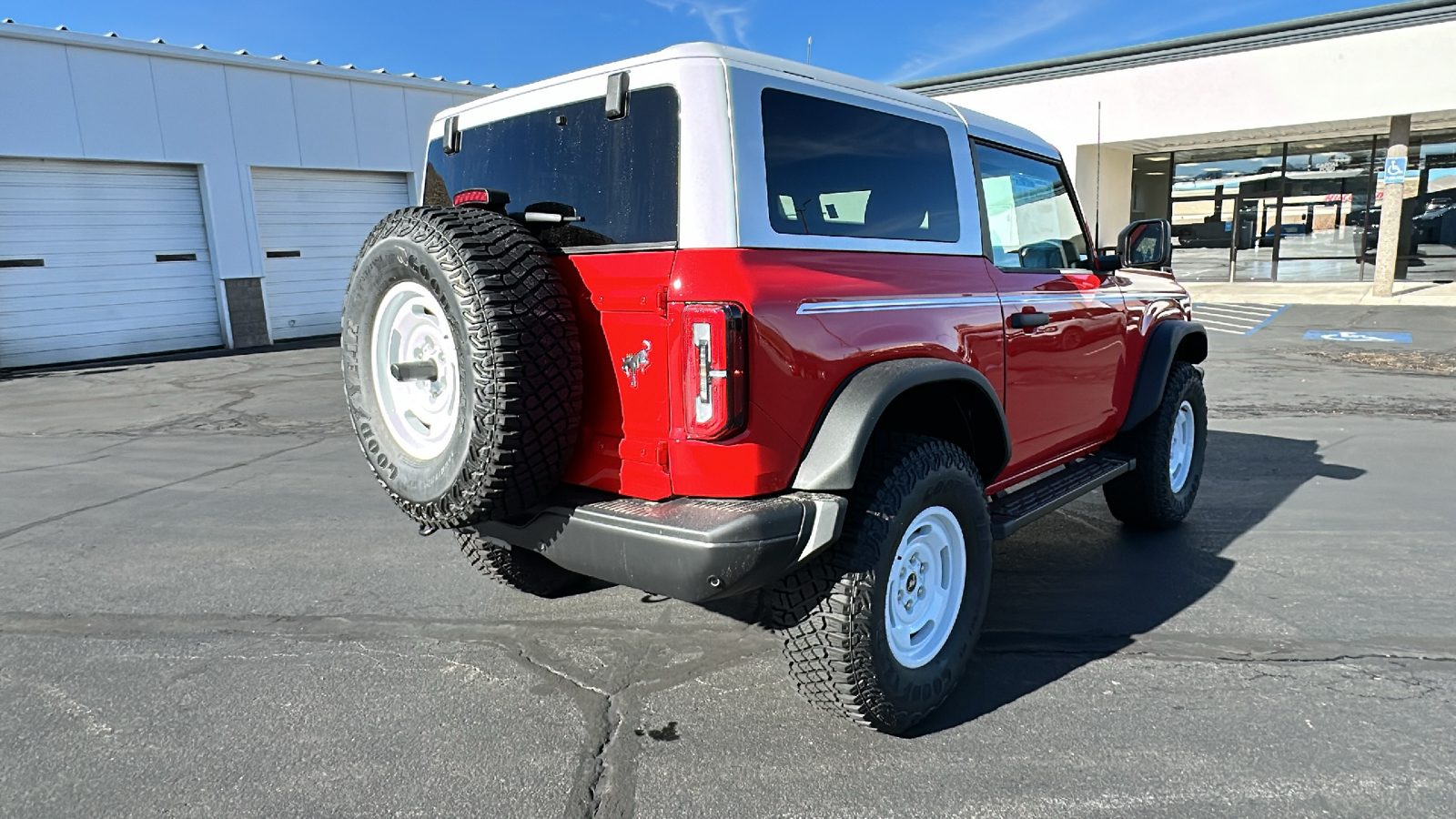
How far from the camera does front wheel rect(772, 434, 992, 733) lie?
8.48 feet

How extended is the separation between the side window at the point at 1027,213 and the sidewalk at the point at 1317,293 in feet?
48.6

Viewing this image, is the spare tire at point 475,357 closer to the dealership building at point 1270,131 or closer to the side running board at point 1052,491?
the side running board at point 1052,491

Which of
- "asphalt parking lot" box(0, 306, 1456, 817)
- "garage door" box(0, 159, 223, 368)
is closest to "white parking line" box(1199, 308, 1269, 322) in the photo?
"asphalt parking lot" box(0, 306, 1456, 817)

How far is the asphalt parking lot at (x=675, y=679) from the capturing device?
2.47m

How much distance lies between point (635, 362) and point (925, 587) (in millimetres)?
1285

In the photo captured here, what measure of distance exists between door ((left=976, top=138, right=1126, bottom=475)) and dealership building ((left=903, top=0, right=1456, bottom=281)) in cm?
1152

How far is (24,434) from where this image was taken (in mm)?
8164

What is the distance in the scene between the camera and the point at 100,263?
1426 cm

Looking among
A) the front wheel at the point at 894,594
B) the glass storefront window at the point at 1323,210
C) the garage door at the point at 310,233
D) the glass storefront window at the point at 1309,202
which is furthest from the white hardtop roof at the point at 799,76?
the glass storefront window at the point at 1323,210

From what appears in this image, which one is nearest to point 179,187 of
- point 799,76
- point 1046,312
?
point 799,76

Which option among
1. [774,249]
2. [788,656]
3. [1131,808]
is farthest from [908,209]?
[1131,808]

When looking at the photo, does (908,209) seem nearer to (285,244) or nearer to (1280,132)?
(285,244)

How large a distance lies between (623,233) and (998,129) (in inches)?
76.1

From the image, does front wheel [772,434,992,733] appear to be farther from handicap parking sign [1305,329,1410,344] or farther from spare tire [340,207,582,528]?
handicap parking sign [1305,329,1410,344]
